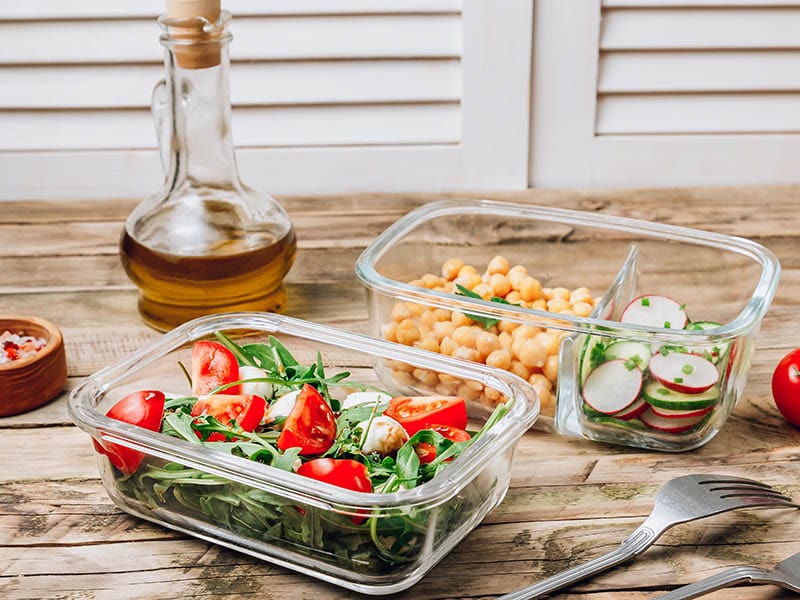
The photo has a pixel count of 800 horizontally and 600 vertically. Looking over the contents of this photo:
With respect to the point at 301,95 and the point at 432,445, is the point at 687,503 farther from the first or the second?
the point at 301,95

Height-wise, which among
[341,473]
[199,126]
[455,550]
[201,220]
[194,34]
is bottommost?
[455,550]

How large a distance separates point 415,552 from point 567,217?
1.86 feet

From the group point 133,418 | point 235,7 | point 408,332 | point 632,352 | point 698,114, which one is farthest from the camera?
point 698,114

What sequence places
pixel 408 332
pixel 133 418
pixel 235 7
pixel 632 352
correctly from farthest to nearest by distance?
pixel 235 7 < pixel 408 332 < pixel 632 352 < pixel 133 418

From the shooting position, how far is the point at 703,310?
125 cm

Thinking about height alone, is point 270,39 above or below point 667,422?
above

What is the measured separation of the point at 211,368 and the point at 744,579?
0.51m

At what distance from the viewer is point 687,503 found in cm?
96

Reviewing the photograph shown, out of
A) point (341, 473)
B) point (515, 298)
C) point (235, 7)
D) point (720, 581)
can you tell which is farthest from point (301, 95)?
point (720, 581)

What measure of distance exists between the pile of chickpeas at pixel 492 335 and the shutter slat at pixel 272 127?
62 centimetres

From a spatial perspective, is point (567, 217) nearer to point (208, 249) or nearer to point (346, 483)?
point (208, 249)

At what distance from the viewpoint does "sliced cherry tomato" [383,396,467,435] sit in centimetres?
96

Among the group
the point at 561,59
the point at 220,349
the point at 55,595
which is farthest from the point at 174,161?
the point at 561,59

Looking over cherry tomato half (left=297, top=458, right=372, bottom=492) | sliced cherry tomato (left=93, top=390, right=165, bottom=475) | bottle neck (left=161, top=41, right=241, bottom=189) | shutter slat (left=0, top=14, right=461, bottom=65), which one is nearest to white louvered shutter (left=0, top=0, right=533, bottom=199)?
shutter slat (left=0, top=14, right=461, bottom=65)
